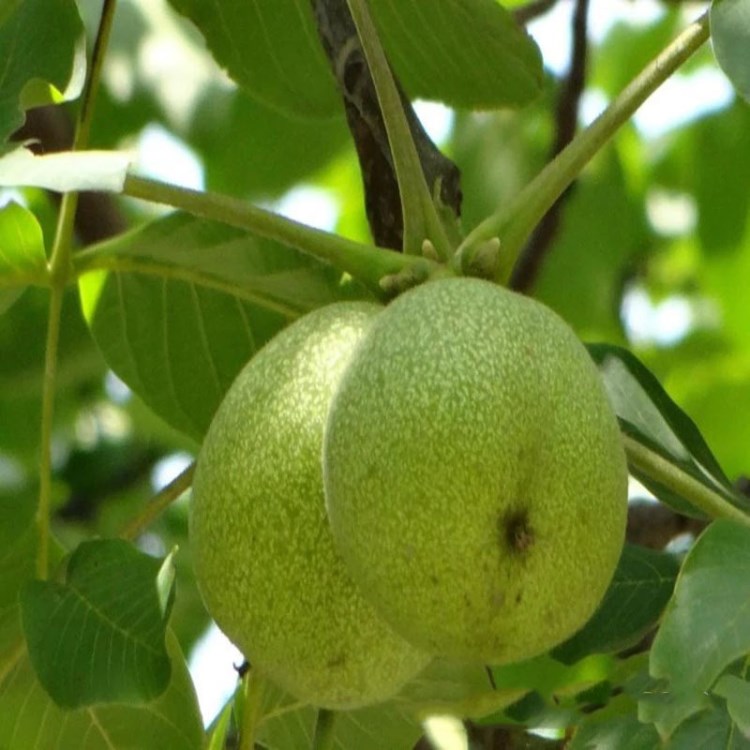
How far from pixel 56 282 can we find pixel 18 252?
0.13 ft

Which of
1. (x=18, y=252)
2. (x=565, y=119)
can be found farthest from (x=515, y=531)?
(x=565, y=119)

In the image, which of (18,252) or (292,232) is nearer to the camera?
(292,232)

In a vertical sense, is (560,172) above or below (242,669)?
above

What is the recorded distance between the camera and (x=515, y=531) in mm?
937

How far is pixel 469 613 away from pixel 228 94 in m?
1.42

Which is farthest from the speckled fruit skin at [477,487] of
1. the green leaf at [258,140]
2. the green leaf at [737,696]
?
the green leaf at [258,140]

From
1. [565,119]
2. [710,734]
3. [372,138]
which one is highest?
[565,119]

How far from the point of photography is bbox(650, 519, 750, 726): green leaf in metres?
0.96

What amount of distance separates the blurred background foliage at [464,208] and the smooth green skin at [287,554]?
101cm

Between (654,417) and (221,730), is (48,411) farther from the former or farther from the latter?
(654,417)

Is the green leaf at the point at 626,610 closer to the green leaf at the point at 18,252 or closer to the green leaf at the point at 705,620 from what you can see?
the green leaf at the point at 705,620

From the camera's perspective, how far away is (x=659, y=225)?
2.95m

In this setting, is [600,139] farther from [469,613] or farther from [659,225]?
[659,225]

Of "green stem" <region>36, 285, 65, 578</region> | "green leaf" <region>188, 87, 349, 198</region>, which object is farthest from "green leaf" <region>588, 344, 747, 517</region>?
"green leaf" <region>188, 87, 349, 198</region>
